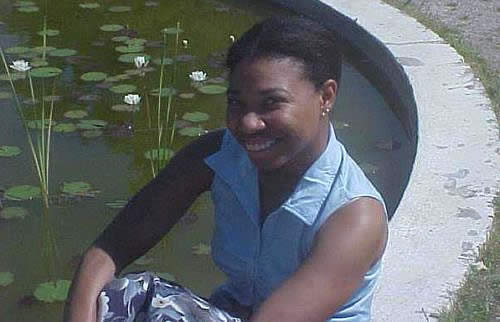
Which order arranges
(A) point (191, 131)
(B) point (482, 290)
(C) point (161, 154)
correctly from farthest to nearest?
(A) point (191, 131) < (C) point (161, 154) < (B) point (482, 290)

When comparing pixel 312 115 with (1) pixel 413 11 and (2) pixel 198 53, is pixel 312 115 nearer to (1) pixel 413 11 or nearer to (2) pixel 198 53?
(2) pixel 198 53

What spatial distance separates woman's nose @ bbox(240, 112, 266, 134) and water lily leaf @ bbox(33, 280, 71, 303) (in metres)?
1.26

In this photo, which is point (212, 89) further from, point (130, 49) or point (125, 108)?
point (130, 49)

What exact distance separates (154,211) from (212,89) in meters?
2.14

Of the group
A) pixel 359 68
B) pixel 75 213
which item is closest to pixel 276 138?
pixel 75 213

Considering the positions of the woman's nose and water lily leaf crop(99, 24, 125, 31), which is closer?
the woman's nose

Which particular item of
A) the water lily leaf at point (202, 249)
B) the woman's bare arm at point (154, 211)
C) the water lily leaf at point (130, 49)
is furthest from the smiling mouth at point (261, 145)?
the water lily leaf at point (130, 49)

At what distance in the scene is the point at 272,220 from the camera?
211cm

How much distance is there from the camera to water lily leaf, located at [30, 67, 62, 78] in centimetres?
454

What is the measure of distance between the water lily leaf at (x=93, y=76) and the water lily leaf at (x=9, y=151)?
0.67 m

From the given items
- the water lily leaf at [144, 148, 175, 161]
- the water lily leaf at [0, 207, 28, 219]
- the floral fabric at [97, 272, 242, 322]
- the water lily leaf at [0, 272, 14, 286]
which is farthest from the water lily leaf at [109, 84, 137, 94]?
the floral fabric at [97, 272, 242, 322]

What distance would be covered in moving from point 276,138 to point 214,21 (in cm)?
341

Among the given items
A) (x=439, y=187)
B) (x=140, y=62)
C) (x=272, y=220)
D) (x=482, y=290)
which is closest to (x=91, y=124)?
(x=140, y=62)

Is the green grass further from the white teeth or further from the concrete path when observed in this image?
the white teeth
